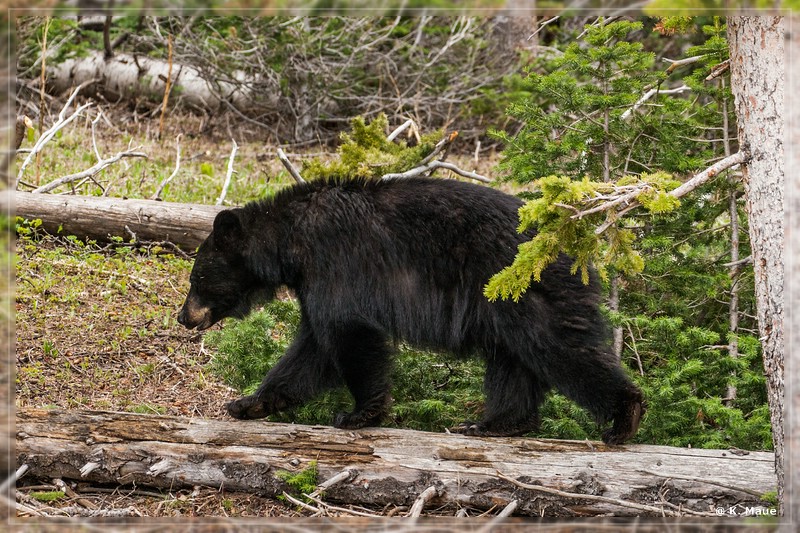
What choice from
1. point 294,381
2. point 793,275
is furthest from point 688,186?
point 294,381

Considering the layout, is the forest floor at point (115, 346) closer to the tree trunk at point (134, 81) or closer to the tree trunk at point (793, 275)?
the tree trunk at point (793, 275)

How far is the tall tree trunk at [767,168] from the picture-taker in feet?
12.1

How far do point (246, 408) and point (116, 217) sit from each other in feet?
11.6

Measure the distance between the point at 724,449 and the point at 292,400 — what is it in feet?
8.46

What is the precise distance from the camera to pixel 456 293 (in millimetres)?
5301

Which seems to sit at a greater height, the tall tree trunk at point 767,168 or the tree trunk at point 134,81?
the tree trunk at point 134,81

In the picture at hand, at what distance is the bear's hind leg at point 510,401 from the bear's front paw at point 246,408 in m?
1.26

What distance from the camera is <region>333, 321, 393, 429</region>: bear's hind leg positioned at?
5371 millimetres

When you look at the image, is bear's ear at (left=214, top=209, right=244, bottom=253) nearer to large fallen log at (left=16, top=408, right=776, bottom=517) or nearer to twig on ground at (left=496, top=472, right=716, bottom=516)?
large fallen log at (left=16, top=408, right=776, bottom=517)

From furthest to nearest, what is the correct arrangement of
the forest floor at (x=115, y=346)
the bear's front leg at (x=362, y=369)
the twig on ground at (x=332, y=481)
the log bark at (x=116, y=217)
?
1. the log bark at (x=116, y=217)
2. the bear's front leg at (x=362, y=369)
3. the forest floor at (x=115, y=346)
4. the twig on ground at (x=332, y=481)

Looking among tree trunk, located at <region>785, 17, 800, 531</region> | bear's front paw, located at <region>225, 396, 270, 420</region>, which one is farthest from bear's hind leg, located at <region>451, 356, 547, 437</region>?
tree trunk, located at <region>785, 17, 800, 531</region>


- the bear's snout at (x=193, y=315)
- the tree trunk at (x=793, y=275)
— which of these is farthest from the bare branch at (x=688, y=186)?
the bear's snout at (x=193, y=315)

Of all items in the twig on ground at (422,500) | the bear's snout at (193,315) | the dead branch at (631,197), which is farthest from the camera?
the bear's snout at (193,315)

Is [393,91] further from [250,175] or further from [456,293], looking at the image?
[456,293]
